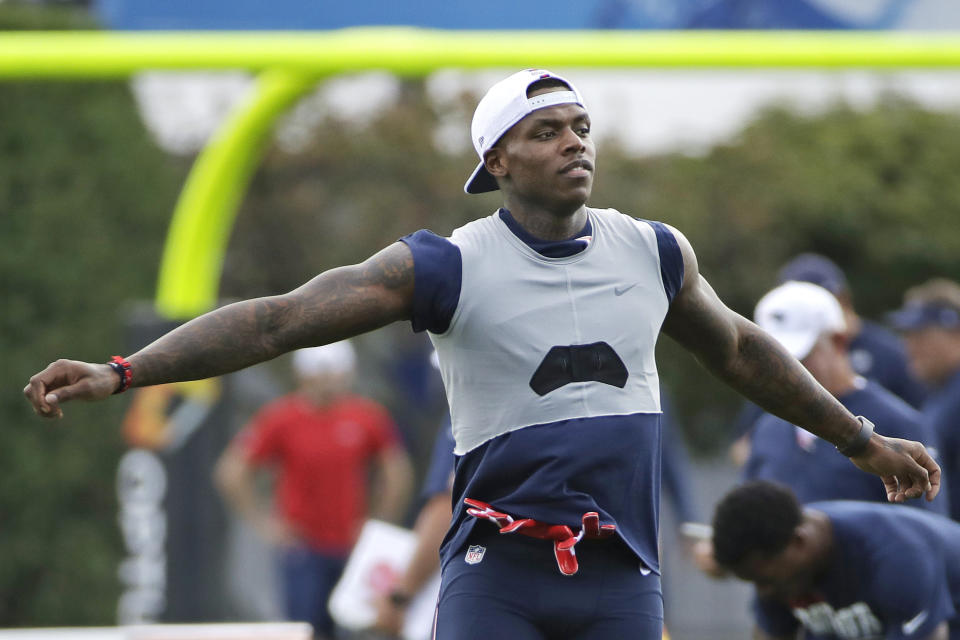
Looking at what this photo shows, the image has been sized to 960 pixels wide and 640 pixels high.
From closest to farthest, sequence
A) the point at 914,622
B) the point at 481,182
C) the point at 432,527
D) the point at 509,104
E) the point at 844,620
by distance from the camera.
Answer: the point at 509,104, the point at 481,182, the point at 914,622, the point at 844,620, the point at 432,527

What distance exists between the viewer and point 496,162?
11.7 ft

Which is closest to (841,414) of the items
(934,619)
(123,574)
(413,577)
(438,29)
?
(934,619)

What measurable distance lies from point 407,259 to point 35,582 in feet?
32.5

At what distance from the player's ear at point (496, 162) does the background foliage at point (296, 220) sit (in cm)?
878

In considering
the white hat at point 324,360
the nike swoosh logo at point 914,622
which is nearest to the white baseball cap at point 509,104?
the nike swoosh logo at point 914,622

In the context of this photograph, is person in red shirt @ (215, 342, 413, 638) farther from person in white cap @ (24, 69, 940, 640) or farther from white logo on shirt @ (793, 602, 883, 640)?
person in white cap @ (24, 69, 940, 640)

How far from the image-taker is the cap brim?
11.9 ft

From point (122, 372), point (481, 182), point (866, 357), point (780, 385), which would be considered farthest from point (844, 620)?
point (866, 357)

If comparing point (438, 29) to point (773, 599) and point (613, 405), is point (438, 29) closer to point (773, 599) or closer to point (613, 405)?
point (773, 599)

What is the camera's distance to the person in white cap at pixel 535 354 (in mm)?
3312

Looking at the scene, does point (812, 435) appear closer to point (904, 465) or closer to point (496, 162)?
point (904, 465)

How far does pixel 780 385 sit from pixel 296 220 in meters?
12.8

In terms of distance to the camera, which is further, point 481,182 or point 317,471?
point 317,471

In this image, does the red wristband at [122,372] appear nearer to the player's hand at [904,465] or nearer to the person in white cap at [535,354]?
the person in white cap at [535,354]
